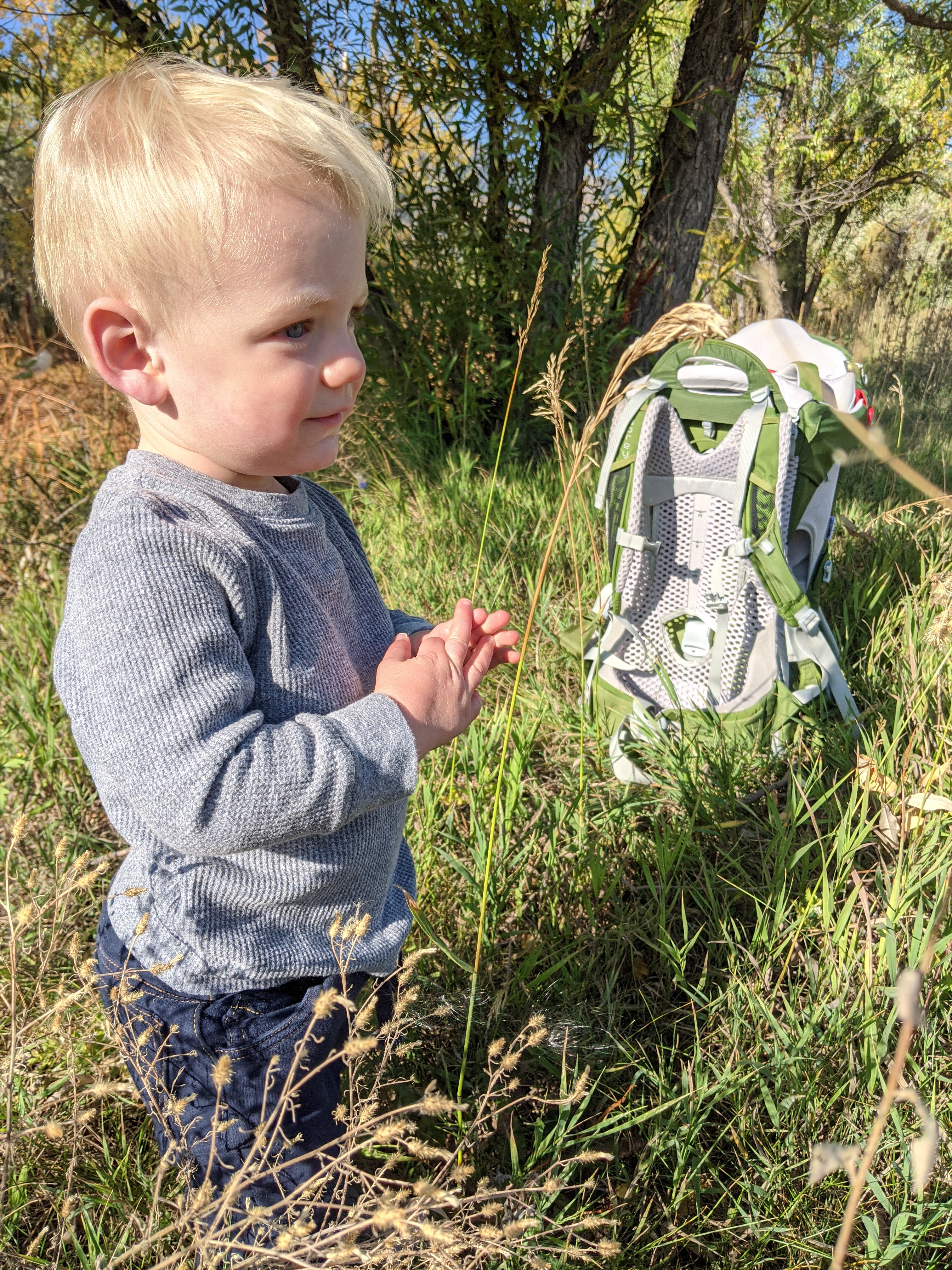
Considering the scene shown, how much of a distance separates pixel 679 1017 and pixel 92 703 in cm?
129

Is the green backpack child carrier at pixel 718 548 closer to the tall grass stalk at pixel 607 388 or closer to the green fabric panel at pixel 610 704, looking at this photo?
the green fabric panel at pixel 610 704

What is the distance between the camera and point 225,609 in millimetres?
999

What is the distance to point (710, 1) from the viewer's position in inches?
144

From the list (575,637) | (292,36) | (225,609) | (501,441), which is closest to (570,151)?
Answer: (292,36)

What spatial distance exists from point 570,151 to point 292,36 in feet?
4.08

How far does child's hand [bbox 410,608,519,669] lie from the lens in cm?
128

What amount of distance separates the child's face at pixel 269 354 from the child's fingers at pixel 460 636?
1.01 feet

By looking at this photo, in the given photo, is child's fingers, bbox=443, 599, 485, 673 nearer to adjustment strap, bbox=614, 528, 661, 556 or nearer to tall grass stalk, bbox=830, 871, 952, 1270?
tall grass stalk, bbox=830, 871, 952, 1270

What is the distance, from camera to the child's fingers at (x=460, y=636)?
122 cm

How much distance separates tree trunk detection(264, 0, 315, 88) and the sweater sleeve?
3.13 metres

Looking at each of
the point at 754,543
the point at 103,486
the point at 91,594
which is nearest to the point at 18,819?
the point at 91,594

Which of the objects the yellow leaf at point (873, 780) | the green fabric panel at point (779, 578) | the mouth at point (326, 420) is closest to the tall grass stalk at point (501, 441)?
the mouth at point (326, 420)

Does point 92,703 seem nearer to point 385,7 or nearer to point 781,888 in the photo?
point 781,888

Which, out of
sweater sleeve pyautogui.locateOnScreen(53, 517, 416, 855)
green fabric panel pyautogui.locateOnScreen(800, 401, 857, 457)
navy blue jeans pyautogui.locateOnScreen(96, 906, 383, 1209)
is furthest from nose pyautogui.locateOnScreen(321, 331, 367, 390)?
green fabric panel pyautogui.locateOnScreen(800, 401, 857, 457)
